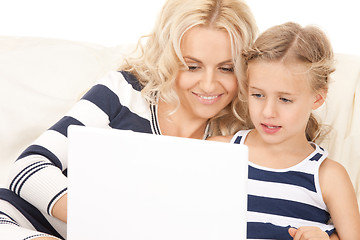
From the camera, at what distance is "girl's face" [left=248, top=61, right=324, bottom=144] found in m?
1.44

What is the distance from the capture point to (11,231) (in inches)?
49.6

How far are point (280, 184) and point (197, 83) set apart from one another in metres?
0.41

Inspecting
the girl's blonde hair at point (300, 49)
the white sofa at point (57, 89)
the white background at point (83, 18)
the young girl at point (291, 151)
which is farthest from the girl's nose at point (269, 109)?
the white background at point (83, 18)

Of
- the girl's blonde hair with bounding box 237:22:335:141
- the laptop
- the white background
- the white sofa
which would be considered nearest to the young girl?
the girl's blonde hair with bounding box 237:22:335:141

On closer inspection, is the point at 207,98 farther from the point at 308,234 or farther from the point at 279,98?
the point at 308,234

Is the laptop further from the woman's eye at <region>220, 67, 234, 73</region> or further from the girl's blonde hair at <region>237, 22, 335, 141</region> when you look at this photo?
the woman's eye at <region>220, 67, 234, 73</region>

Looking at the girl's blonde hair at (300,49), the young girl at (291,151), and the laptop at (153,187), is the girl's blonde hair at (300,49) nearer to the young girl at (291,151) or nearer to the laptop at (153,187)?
the young girl at (291,151)

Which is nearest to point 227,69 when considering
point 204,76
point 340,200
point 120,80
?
point 204,76

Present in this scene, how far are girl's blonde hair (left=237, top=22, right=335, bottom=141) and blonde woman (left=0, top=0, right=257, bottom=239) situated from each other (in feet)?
0.43

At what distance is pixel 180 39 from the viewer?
5.51ft

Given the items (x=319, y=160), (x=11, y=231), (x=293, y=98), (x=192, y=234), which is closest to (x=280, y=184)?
(x=319, y=160)

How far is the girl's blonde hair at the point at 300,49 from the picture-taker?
146 centimetres

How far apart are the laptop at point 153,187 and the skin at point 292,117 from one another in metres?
0.55

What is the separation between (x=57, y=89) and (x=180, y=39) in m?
0.65
